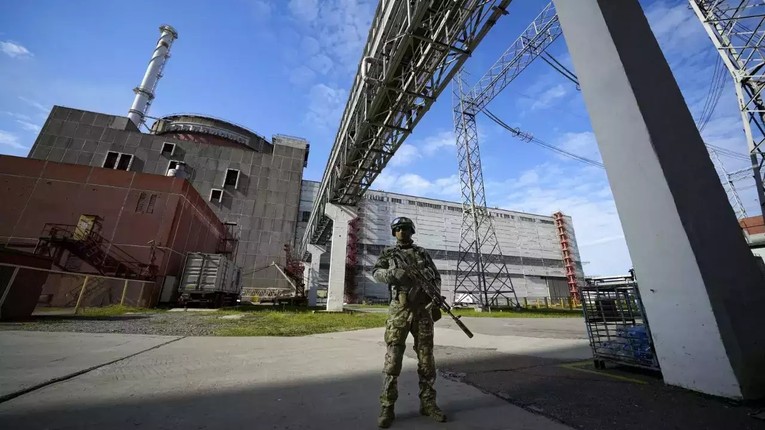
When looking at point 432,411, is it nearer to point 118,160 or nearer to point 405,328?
point 405,328

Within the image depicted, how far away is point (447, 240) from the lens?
38.8 metres

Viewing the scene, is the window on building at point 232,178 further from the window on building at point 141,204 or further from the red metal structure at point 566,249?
the red metal structure at point 566,249

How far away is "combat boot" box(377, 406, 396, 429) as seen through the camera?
209 centimetres

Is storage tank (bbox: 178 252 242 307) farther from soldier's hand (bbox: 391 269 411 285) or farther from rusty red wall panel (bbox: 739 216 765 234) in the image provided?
rusty red wall panel (bbox: 739 216 765 234)

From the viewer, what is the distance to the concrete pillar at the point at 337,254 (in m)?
15.8

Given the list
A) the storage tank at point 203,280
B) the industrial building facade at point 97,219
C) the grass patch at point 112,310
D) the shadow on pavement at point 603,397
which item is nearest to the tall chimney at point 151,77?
the industrial building facade at point 97,219

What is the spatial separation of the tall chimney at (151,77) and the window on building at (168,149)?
8.08 meters

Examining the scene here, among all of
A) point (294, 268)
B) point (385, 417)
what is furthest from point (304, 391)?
point (294, 268)

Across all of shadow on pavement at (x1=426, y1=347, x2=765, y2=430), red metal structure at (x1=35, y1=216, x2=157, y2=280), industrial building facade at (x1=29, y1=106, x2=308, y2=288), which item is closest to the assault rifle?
shadow on pavement at (x1=426, y1=347, x2=765, y2=430)

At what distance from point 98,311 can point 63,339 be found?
805 centimetres

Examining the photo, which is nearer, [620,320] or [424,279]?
[424,279]

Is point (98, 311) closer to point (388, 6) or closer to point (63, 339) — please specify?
point (63, 339)

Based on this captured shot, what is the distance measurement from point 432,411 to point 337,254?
563 inches

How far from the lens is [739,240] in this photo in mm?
3033
